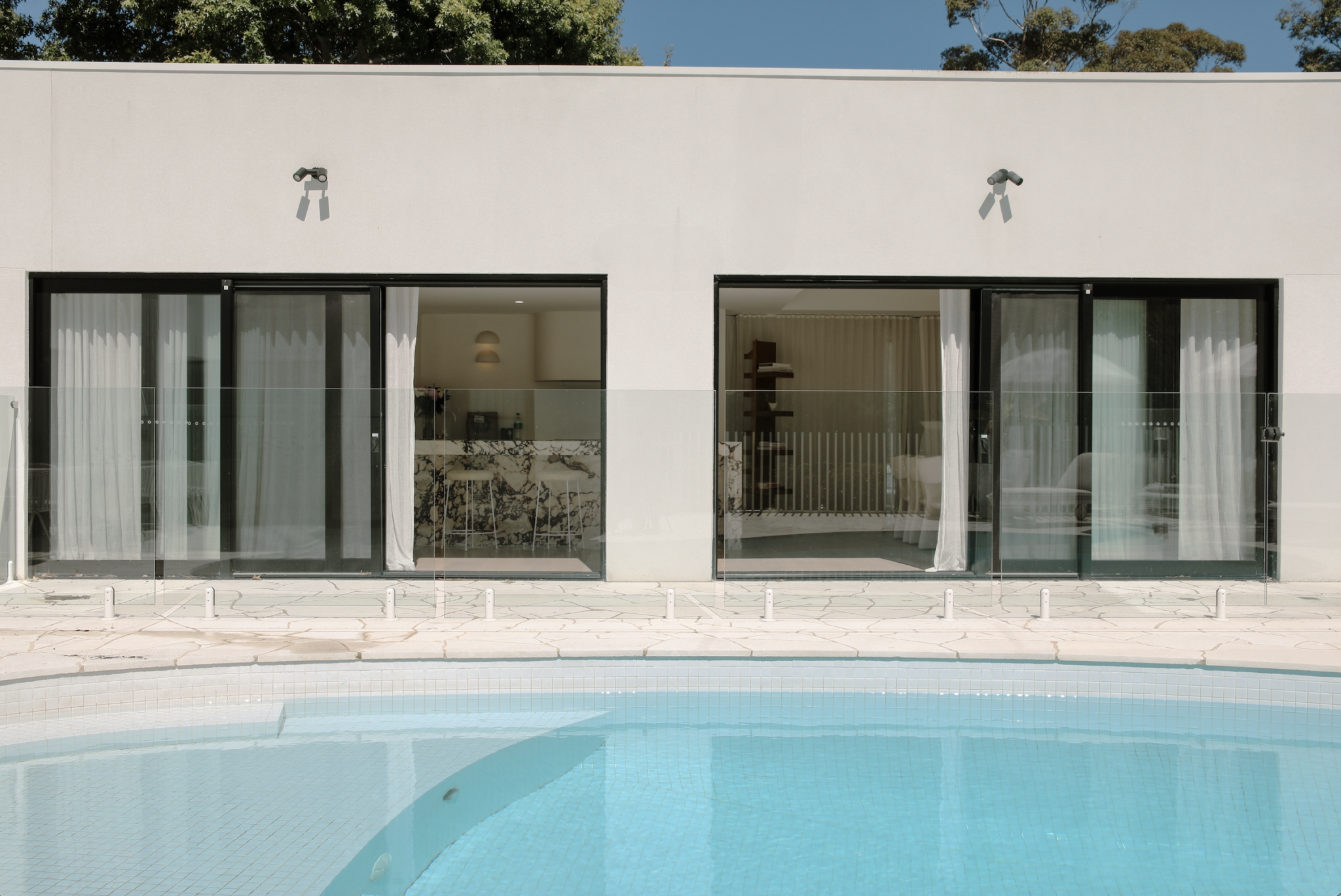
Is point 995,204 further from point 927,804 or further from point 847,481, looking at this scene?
point 927,804

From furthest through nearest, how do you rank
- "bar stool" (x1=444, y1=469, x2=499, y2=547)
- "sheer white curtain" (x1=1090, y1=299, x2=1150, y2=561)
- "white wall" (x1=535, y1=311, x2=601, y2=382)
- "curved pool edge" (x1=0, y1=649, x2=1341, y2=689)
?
"white wall" (x1=535, y1=311, x2=601, y2=382) < "sheer white curtain" (x1=1090, y1=299, x2=1150, y2=561) < "bar stool" (x1=444, y1=469, x2=499, y2=547) < "curved pool edge" (x1=0, y1=649, x2=1341, y2=689)

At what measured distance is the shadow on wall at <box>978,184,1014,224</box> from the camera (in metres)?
6.64

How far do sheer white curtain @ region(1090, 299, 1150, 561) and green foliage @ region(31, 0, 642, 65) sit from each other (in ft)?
34.5

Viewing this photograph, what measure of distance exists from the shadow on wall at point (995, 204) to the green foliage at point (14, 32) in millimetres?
15563

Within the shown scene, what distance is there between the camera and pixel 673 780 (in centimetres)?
381

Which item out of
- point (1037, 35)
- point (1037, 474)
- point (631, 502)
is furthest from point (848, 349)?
point (1037, 35)

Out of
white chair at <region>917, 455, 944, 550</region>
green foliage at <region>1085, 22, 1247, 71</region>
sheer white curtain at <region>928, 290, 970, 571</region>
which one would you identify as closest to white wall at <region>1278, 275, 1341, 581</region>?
sheer white curtain at <region>928, 290, 970, 571</region>

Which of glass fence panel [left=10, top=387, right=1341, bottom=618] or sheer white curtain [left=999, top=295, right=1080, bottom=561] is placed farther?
sheer white curtain [left=999, top=295, right=1080, bottom=561]

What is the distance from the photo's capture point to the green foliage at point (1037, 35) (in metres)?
20.5

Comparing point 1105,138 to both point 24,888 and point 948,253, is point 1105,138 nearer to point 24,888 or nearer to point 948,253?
point 948,253

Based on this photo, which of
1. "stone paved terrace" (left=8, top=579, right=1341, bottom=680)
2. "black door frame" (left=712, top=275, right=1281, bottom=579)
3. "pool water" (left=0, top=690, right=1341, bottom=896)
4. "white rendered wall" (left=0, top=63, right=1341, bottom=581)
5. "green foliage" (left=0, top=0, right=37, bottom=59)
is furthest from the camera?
"green foliage" (left=0, top=0, right=37, bottom=59)

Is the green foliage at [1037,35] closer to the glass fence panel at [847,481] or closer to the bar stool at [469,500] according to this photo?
the glass fence panel at [847,481]

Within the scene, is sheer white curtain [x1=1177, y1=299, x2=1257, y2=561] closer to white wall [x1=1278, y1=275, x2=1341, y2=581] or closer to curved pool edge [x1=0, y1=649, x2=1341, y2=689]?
white wall [x1=1278, y1=275, x2=1341, y2=581]

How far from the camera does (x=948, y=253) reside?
6648 millimetres
